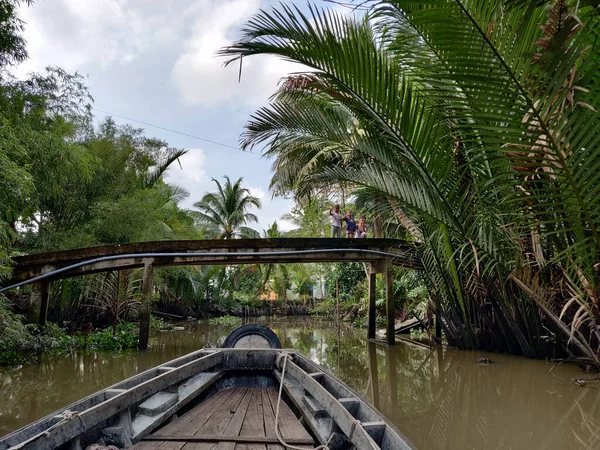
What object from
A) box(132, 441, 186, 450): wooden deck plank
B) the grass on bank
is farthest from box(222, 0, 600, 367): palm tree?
the grass on bank

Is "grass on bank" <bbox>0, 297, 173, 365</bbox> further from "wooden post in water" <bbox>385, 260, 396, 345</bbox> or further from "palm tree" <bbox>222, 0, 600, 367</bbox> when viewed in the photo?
"wooden post in water" <bbox>385, 260, 396, 345</bbox>

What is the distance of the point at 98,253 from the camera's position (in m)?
7.73

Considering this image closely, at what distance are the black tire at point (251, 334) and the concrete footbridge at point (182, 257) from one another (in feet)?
8.28

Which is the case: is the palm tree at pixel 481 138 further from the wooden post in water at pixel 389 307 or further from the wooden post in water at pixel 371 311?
the wooden post in water at pixel 371 311

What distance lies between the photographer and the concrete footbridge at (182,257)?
25.5ft

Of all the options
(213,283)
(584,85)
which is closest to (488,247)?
(584,85)

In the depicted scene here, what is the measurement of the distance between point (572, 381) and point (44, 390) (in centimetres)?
649

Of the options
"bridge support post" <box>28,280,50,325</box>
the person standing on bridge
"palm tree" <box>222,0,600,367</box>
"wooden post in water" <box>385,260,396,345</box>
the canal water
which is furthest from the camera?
the person standing on bridge

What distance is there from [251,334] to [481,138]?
3.41m

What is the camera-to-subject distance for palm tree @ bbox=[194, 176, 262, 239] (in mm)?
20156

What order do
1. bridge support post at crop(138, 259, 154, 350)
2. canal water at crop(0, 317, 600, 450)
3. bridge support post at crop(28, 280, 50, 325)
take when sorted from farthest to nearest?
bridge support post at crop(28, 280, 50, 325) → bridge support post at crop(138, 259, 154, 350) → canal water at crop(0, 317, 600, 450)

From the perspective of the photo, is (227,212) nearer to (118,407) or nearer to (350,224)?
(350,224)

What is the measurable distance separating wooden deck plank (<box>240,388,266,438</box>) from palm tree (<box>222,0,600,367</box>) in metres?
2.40

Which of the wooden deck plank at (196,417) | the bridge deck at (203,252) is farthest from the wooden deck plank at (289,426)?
the bridge deck at (203,252)
